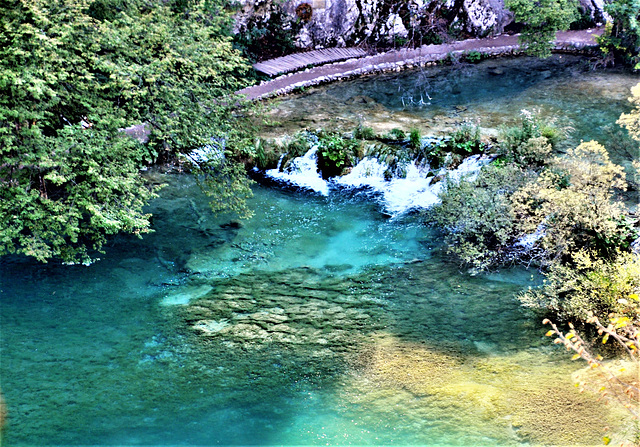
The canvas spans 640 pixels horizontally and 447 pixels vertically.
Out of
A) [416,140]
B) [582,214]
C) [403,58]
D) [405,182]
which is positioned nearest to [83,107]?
[405,182]

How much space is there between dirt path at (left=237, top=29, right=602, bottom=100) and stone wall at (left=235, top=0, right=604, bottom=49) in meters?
0.66

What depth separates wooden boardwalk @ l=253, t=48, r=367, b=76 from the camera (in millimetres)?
18812

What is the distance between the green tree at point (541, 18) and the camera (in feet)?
54.4

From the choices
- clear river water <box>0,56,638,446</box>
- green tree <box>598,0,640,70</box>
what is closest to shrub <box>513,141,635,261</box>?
clear river water <box>0,56,638,446</box>

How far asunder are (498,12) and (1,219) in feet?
63.7

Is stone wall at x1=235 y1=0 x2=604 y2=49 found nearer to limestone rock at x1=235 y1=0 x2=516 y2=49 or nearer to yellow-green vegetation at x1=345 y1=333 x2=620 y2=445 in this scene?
limestone rock at x1=235 y1=0 x2=516 y2=49

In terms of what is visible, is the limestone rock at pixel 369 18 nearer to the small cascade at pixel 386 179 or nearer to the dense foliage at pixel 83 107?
the small cascade at pixel 386 179

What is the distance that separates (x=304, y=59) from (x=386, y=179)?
8.18 meters

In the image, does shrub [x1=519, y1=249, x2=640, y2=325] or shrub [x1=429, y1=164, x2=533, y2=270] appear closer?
shrub [x1=519, y1=249, x2=640, y2=325]

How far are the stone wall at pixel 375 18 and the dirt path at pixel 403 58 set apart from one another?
2.17 feet

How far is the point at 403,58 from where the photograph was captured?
19.7 metres

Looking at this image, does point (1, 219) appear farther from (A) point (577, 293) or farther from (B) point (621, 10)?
(B) point (621, 10)

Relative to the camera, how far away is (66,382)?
23.3ft

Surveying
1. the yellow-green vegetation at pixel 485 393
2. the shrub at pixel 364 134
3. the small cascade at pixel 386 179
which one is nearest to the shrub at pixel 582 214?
the small cascade at pixel 386 179
